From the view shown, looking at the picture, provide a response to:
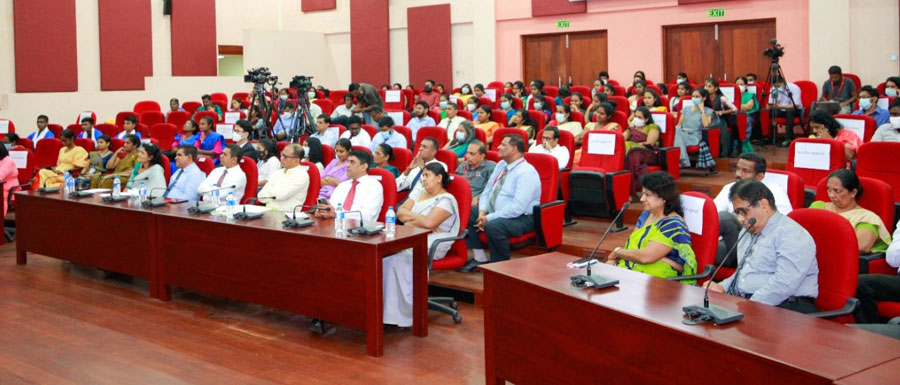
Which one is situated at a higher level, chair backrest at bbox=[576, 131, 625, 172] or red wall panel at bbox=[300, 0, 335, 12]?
red wall panel at bbox=[300, 0, 335, 12]

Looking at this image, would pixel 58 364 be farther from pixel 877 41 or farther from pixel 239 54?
pixel 239 54

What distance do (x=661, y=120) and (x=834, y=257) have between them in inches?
153

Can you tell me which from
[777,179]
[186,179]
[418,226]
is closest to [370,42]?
[186,179]

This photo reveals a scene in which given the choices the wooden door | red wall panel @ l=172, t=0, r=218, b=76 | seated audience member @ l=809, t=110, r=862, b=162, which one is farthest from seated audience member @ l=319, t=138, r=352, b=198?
red wall panel @ l=172, t=0, r=218, b=76

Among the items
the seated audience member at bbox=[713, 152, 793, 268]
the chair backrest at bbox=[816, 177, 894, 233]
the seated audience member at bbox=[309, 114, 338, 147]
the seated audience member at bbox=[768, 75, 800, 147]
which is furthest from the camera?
the seated audience member at bbox=[768, 75, 800, 147]

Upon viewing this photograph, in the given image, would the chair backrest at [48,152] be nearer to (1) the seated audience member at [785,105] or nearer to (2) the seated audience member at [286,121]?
(2) the seated audience member at [286,121]

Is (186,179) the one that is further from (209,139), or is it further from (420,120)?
(420,120)

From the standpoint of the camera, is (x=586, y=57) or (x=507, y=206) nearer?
(x=507, y=206)

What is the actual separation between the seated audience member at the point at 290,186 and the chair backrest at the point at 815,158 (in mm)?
3437

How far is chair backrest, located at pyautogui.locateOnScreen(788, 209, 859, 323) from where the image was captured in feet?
11.3

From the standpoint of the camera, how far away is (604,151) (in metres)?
6.59

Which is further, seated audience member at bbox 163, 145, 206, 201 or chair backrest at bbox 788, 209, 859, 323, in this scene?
seated audience member at bbox 163, 145, 206, 201

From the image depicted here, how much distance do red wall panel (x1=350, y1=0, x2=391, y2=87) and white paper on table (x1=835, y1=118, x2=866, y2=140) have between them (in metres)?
10.2

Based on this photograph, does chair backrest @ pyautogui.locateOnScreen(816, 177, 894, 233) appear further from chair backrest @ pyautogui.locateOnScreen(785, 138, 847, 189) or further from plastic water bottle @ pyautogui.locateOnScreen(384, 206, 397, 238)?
plastic water bottle @ pyautogui.locateOnScreen(384, 206, 397, 238)
